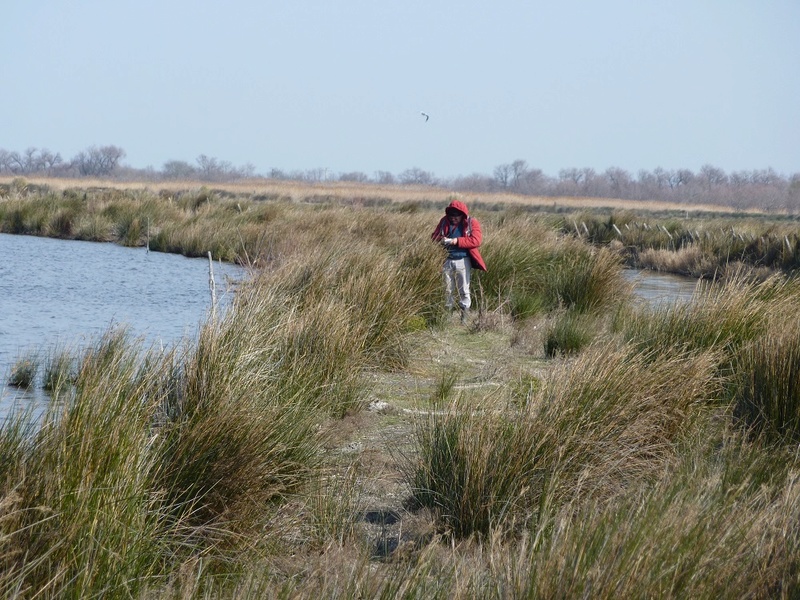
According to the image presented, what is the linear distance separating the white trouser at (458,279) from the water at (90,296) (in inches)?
91.6

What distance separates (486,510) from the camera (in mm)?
4445

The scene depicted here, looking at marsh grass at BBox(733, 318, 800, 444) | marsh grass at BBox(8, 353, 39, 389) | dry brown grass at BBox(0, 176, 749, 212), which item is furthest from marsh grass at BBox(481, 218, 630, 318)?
dry brown grass at BBox(0, 176, 749, 212)

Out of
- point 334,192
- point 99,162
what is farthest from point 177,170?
point 334,192

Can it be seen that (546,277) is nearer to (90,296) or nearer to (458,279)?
(458,279)

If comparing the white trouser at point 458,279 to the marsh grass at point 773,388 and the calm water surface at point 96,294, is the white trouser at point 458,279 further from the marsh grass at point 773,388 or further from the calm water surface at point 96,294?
the marsh grass at point 773,388

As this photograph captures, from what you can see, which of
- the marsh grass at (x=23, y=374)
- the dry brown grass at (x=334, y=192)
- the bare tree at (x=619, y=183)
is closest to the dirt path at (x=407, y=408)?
the marsh grass at (x=23, y=374)

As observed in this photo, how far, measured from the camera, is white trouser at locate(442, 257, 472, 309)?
10.6m

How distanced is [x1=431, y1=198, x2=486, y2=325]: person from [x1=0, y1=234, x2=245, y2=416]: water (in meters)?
2.34

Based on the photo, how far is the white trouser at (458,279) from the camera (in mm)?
10617

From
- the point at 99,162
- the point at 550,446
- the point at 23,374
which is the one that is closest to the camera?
the point at 550,446

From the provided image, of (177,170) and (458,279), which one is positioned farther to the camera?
(177,170)

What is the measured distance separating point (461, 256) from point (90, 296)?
6138 millimetres

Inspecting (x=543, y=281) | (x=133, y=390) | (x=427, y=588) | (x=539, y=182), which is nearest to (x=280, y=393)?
(x=133, y=390)

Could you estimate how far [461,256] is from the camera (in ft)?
34.9
